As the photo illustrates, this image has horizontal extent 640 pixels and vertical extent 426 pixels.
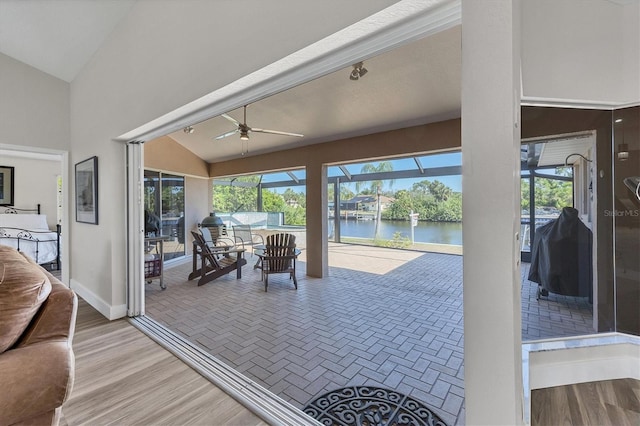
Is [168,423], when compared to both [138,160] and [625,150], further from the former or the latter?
[625,150]

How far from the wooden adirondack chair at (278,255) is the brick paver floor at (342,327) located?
280mm

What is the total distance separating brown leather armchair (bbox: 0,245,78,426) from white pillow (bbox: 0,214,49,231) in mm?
5655

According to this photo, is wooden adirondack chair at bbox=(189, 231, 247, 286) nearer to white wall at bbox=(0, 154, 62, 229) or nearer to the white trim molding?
white wall at bbox=(0, 154, 62, 229)

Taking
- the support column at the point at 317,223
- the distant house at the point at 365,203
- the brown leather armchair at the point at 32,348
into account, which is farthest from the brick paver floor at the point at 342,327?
the distant house at the point at 365,203

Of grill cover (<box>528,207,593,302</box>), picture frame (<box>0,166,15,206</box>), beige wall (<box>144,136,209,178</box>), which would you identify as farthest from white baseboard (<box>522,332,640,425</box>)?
picture frame (<box>0,166,15,206</box>)

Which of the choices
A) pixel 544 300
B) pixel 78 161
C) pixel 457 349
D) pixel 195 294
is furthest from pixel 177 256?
pixel 544 300

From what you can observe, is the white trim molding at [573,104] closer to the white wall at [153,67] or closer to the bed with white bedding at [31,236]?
the white wall at [153,67]

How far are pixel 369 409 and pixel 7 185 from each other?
7745 millimetres

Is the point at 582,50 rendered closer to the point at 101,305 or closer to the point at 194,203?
the point at 101,305

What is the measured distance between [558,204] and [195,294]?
14.3 feet

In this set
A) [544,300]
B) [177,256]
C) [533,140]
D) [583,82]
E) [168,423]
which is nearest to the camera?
[168,423]

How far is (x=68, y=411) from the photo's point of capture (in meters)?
1.62

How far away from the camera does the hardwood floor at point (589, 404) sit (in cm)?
157

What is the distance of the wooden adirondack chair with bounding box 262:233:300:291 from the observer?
14.5 feet
